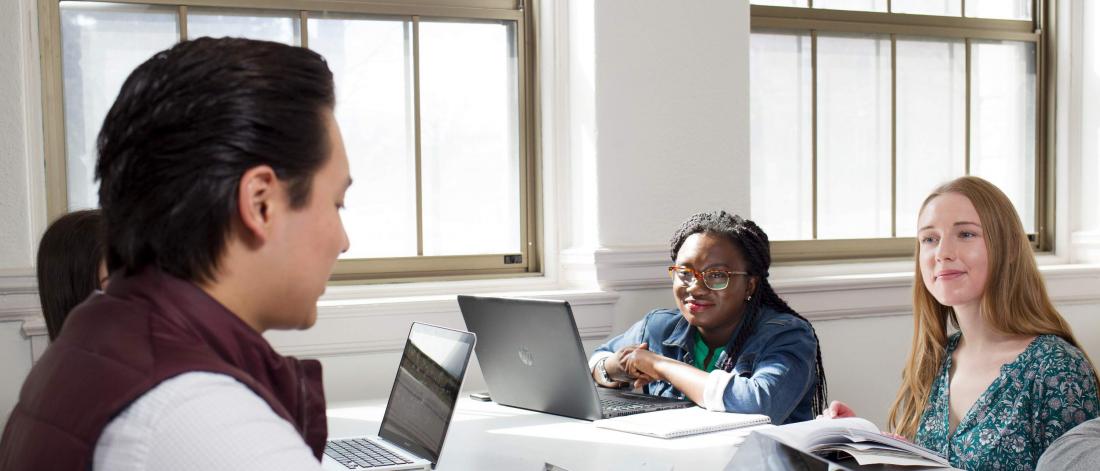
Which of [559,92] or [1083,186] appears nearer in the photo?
[559,92]

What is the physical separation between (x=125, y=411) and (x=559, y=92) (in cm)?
262

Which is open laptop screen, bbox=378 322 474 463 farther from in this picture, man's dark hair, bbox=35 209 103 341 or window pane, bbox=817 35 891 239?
window pane, bbox=817 35 891 239

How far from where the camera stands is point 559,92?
3230 mm

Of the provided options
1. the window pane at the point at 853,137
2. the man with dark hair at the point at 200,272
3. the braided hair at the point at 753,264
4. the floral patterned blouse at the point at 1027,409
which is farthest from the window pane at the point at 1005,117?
the man with dark hair at the point at 200,272

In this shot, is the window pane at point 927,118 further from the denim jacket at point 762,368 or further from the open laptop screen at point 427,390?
the open laptop screen at point 427,390

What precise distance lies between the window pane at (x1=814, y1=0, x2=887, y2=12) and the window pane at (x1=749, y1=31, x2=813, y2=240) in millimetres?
138

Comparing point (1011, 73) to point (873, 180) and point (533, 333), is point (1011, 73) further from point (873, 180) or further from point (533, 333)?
point (533, 333)

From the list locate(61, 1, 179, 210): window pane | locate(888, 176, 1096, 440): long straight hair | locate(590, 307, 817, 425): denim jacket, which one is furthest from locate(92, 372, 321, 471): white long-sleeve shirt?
locate(61, 1, 179, 210): window pane

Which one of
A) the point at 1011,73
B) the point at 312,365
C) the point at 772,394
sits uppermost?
the point at 1011,73

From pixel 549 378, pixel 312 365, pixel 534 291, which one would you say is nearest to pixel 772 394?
pixel 549 378

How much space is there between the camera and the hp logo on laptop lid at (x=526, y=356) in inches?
92.5

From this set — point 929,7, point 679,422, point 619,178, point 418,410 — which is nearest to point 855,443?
point 679,422

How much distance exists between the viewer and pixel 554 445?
203 centimetres

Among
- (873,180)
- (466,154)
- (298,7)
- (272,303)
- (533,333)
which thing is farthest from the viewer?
(873,180)
